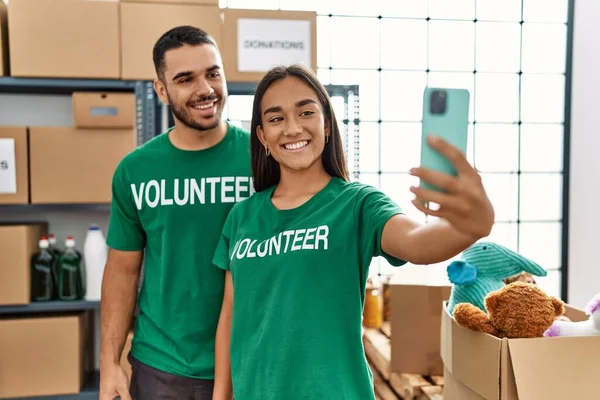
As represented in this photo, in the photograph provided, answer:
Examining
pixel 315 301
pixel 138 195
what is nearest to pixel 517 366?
pixel 315 301

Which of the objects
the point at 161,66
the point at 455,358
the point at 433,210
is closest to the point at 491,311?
the point at 455,358

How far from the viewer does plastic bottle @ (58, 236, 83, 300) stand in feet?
8.02

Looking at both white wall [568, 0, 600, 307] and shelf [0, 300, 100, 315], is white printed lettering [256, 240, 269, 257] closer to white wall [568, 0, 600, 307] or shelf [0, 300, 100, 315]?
shelf [0, 300, 100, 315]

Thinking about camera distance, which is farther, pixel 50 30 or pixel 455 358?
pixel 50 30

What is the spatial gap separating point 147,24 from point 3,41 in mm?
625

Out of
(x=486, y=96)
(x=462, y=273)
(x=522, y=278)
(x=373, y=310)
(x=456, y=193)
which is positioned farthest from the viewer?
(x=486, y=96)

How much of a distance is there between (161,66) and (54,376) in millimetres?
1581

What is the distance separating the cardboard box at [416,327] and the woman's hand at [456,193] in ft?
4.12

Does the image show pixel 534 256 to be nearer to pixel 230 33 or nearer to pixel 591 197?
pixel 591 197

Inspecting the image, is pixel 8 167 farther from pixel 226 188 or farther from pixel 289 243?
pixel 289 243

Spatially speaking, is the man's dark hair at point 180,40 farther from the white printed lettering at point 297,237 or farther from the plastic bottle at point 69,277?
the plastic bottle at point 69,277

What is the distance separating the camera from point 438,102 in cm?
72

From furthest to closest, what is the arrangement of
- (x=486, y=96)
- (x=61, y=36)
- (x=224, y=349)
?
(x=486, y=96)
(x=61, y=36)
(x=224, y=349)

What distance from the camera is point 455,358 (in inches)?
51.0
